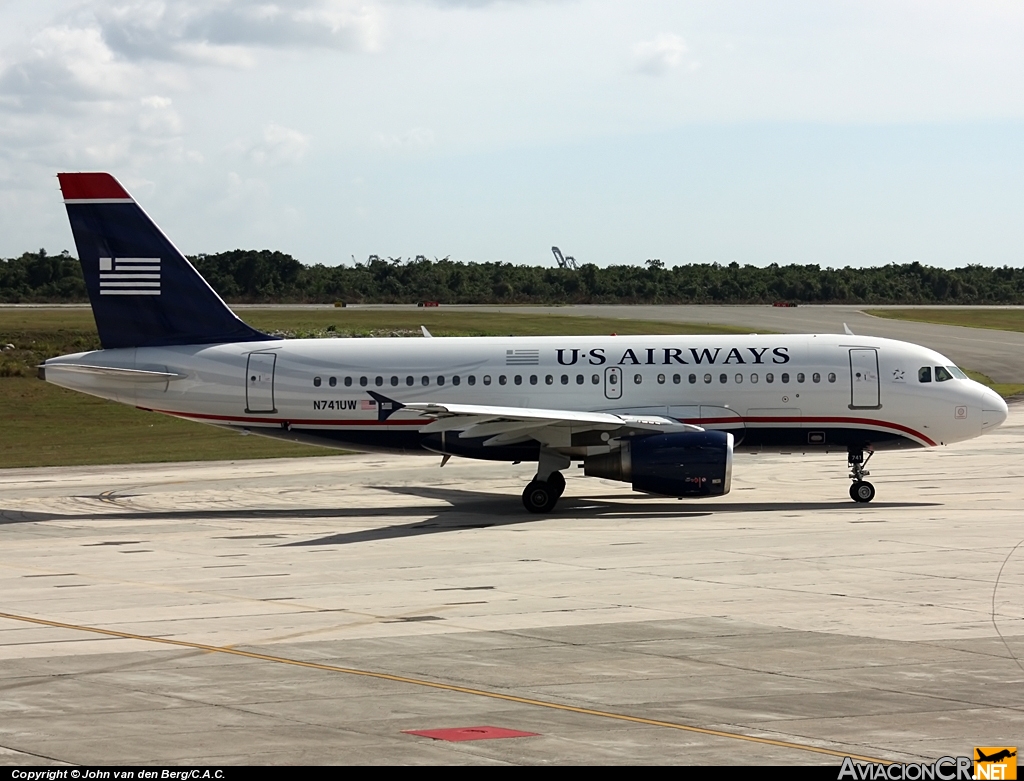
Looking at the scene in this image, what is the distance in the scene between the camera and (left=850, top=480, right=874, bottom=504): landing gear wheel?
103ft

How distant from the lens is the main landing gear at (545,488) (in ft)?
103

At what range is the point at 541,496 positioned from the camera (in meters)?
31.4

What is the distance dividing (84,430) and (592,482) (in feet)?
90.5

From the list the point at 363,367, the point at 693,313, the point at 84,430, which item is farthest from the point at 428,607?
the point at 693,313

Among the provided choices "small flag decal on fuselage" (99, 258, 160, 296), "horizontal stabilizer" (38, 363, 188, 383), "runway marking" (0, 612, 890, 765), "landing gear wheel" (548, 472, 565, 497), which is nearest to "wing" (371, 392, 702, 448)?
"landing gear wheel" (548, 472, 565, 497)

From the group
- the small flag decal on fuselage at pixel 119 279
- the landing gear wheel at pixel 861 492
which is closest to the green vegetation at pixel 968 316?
the landing gear wheel at pixel 861 492

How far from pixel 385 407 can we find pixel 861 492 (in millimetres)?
11791

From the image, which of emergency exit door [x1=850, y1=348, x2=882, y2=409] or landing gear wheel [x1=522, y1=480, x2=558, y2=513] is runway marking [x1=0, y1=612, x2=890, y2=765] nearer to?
landing gear wheel [x1=522, y1=480, x2=558, y2=513]

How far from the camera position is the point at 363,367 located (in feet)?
110

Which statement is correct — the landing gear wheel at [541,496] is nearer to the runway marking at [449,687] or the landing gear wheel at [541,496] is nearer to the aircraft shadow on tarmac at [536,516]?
the aircraft shadow on tarmac at [536,516]

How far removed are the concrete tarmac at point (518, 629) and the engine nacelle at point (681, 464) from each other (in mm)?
808

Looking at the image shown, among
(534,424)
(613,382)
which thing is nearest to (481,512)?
(534,424)

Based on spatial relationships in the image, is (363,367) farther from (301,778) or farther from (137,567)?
(301,778)

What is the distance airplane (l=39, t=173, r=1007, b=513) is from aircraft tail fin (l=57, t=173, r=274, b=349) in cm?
4
